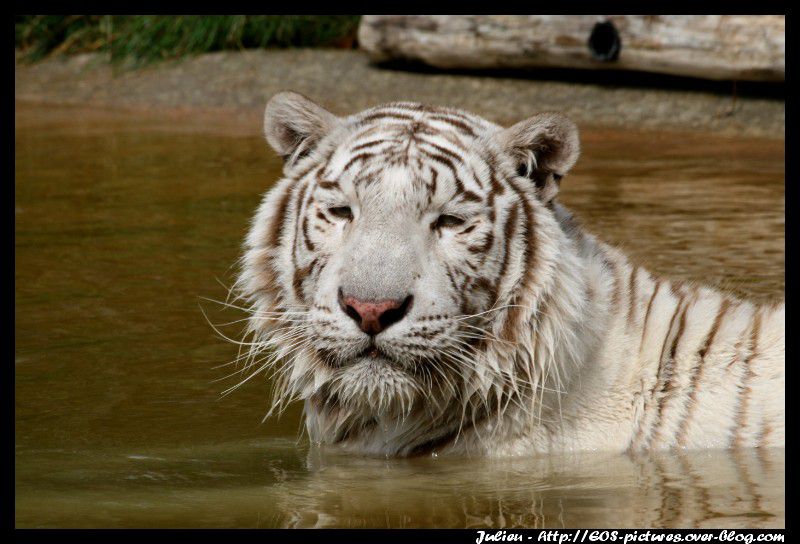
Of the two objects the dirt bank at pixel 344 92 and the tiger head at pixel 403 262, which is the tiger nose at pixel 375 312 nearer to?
the tiger head at pixel 403 262

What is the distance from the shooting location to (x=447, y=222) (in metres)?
3.14

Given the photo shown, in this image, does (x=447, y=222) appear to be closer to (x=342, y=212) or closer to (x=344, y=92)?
(x=342, y=212)

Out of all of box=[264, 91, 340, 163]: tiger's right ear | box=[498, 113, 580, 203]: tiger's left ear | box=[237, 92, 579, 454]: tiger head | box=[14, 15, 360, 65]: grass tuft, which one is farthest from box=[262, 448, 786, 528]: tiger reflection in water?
box=[14, 15, 360, 65]: grass tuft

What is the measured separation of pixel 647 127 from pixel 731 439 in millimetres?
5398

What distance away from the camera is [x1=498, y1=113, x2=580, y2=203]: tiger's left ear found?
3.21 m

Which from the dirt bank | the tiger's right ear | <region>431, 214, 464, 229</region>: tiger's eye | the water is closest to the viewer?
the water

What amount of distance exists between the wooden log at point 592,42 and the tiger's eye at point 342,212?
5432 millimetres

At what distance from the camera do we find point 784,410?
3.22m

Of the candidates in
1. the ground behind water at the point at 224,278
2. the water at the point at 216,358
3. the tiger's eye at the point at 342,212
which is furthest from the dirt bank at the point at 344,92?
the tiger's eye at the point at 342,212

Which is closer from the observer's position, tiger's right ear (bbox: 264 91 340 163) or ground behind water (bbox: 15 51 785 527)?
ground behind water (bbox: 15 51 785 527)

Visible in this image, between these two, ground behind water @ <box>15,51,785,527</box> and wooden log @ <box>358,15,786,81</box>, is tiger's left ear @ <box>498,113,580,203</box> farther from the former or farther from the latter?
wooden log @ <box>358,15,786,81</box>

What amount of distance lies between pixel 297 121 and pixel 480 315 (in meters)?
0.73
